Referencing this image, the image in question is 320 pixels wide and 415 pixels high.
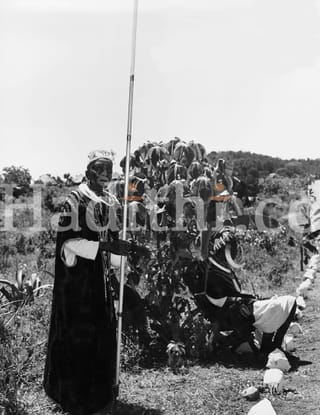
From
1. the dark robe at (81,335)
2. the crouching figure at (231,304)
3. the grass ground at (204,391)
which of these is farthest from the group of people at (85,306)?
the crouching figure at (231,304)

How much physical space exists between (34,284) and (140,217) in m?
2.36

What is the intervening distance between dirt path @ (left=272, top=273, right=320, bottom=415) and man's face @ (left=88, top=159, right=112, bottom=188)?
6.01 feet

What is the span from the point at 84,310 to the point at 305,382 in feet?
5.86

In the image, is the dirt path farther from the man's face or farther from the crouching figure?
the man's face

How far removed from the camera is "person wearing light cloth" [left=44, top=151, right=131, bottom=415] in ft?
11.0

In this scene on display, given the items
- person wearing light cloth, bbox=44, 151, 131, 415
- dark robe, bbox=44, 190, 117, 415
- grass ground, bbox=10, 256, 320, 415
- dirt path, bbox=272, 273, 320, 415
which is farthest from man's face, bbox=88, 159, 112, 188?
dirt path, bbox=272, 273, 320, 415

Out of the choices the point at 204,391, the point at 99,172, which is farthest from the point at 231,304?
the point at 99,172

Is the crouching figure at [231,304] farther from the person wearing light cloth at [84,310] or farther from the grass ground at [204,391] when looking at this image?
the person wearing light cloth at [84,310]

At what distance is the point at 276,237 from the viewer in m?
10.9

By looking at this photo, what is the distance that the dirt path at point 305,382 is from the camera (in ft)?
11.9

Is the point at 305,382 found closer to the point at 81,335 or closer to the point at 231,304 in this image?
the point at 231,304

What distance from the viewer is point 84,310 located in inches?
135

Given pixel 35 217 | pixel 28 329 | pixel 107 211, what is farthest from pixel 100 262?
pixel 35 217

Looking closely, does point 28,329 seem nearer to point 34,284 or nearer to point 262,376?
point 34,284
